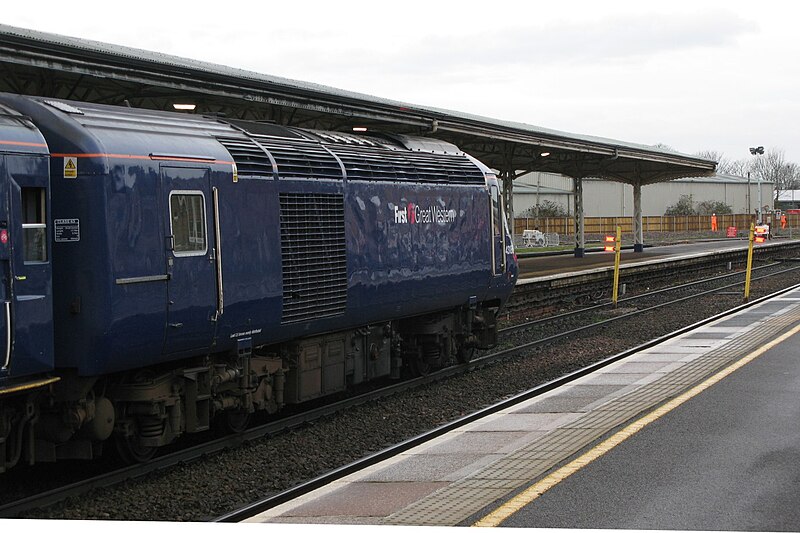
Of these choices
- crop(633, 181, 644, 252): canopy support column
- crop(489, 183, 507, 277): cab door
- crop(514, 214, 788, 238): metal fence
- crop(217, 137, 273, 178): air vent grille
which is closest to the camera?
crop(217, 137, 273, 178): air vent grille

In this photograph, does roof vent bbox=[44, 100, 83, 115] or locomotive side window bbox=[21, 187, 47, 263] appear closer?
locomotive side window bbox=[21, 187, 47, 263]

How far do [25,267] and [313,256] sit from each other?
14.4 feet

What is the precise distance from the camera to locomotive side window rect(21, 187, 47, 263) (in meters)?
9.08

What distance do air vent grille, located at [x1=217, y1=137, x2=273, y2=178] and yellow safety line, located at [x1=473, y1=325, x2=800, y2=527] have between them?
4921mm

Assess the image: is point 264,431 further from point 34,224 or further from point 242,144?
point 34,224

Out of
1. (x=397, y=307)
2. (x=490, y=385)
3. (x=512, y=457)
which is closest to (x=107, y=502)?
(x=512, y=457)

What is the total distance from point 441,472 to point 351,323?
14.7 feet

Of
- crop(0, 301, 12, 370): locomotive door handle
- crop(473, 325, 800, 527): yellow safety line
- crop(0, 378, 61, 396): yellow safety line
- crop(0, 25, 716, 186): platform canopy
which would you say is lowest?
crop(473, 325, 800, 527): yellow safety line

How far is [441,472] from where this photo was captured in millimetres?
9586

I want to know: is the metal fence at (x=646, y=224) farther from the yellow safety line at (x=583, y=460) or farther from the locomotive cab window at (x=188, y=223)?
the locomotive cab window at (x=188, y=223)

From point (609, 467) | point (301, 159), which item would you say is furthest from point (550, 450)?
point (301, 159)

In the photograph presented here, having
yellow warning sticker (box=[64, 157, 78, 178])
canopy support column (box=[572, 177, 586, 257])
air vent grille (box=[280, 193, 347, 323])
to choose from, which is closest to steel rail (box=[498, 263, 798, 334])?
canopy support column (box=[572, 177, 586, 257])

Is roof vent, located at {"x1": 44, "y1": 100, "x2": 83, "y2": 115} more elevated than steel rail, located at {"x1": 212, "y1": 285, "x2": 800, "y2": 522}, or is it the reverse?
roof vent, located at {"x1": 44, "y1": 100, "x2": 83, "y2": 115}

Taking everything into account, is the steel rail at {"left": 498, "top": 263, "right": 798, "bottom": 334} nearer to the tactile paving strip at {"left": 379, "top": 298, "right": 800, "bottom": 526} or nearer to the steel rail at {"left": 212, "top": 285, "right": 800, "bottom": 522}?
the tactile paving strip at {"left": 379, "top": 298, "right": 800, "bottom": 526}
